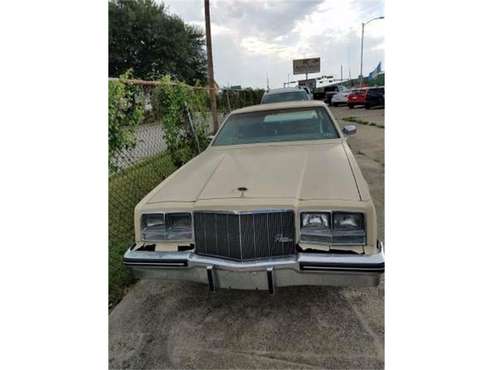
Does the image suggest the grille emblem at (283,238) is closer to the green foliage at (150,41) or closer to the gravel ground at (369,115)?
the gravel ground at (369,115)

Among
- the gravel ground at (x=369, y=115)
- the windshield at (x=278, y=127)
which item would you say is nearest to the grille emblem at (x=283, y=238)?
the windshield at (x=278, y=127)

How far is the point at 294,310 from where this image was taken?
232 centimetres

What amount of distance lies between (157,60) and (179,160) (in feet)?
61.2

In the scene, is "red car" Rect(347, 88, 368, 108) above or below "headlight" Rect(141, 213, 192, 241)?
above

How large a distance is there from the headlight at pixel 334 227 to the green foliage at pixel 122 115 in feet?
8.07

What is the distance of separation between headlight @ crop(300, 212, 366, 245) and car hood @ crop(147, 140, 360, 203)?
12cm

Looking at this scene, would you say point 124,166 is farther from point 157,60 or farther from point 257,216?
point 157,60

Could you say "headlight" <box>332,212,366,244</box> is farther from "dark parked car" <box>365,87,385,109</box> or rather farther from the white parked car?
the white parked car

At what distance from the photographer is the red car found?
1927 centimetres

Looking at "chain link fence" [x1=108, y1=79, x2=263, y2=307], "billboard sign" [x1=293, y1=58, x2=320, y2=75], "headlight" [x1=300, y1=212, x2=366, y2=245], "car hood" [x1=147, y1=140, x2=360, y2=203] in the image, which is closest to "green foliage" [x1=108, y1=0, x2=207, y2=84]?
"billboard sign" [x1=293, y1=58, x2=320, y2=75]

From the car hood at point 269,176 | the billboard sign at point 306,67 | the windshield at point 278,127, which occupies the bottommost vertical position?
the car hood at point 269,176

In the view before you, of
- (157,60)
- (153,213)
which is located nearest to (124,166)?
(153,213)

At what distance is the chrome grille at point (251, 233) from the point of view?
202 centimetres

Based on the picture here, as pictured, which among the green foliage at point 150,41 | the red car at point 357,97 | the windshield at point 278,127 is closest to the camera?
the windshield at point 278,127
